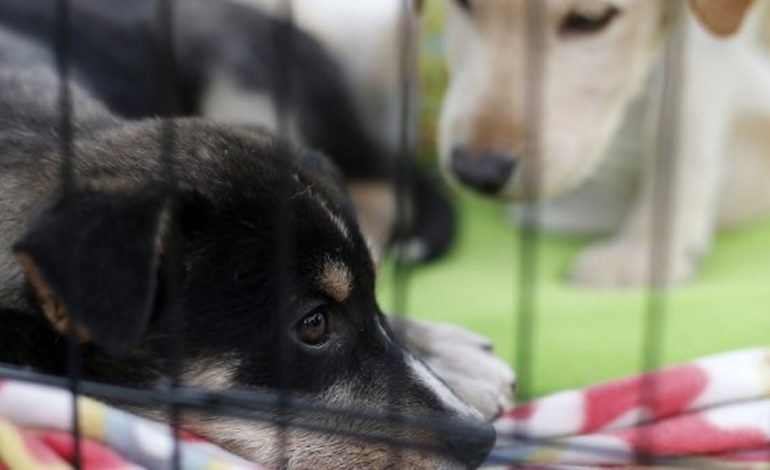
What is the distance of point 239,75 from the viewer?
8.77 feet

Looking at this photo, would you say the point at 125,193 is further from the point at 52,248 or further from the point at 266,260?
the point at 266,260

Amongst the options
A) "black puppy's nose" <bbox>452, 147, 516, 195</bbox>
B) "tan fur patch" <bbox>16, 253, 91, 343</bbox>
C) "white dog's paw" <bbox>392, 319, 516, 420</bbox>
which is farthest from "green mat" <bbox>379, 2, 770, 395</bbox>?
"tan fur patch" <bbox>16, 253, 91, 343</bbox>

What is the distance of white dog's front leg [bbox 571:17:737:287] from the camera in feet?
8.10

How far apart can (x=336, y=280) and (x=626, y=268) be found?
1.06m

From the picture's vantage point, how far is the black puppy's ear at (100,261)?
1287mm

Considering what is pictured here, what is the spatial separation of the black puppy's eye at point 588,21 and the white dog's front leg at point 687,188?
0.76ft

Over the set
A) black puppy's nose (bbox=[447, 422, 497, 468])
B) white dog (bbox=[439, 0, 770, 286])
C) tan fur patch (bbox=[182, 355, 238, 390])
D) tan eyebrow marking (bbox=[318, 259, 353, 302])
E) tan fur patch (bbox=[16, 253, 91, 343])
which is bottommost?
black puppy's nose (bbox=[447, 422, 497, 468])

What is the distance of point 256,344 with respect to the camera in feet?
4.89

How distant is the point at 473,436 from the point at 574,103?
1077mm

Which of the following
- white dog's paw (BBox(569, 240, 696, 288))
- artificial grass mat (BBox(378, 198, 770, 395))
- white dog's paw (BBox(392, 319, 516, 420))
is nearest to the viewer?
white dog's paw (BBox(392, 319, 516, 420))

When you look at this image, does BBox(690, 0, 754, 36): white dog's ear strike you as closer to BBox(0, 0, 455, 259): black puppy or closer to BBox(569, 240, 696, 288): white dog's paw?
BBox(569, 240, 696, 288): white dog's paw

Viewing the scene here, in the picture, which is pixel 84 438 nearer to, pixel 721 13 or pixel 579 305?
pixel 579 305

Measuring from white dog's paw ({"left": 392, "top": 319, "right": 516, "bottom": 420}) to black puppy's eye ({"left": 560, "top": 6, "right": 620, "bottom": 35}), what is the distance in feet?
2.11

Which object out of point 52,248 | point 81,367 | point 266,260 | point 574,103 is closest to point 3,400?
point 81,367
